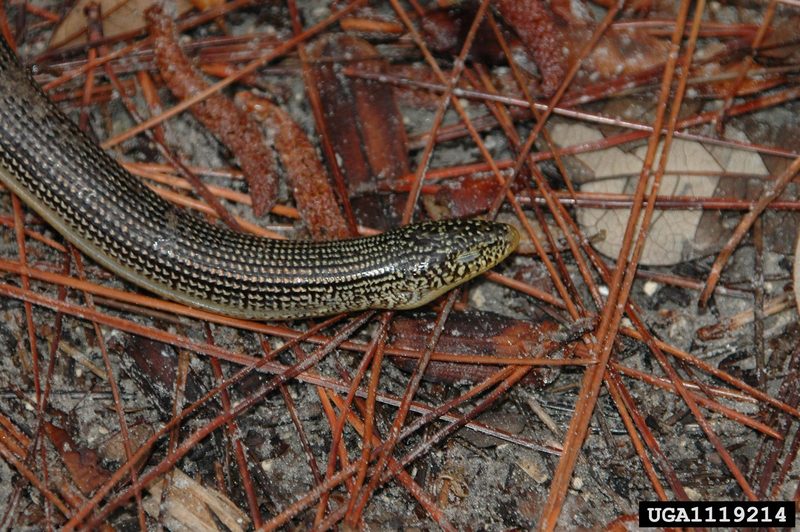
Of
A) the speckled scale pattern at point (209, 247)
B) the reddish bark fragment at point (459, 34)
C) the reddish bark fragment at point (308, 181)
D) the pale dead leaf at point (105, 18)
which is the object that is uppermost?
the reddish bark fragment at point (459, 34)

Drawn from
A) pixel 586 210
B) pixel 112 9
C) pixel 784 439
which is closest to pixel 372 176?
pixel 586 210

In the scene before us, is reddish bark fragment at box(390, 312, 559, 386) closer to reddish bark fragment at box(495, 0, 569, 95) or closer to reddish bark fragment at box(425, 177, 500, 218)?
reddish bark fragment at box(425, 177, 500, 218)

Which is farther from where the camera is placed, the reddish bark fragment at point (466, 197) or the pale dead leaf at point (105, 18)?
the pale dead leaf at point (105, 18)

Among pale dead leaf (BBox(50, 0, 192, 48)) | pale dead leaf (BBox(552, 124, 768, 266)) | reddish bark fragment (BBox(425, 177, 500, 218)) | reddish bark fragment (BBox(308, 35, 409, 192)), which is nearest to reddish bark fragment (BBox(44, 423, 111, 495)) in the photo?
reddish bark fragment (BBox(308, 35, 409, 192))

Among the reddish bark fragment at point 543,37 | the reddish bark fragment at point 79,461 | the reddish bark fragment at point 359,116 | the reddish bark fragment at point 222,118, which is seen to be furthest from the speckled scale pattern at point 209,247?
the reddish bark fragment at point 543,37

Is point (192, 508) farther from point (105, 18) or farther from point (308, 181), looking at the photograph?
point (105, 18)

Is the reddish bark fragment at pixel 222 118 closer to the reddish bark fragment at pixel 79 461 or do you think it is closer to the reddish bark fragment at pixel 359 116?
the reddish bark fragment at pixel 359 116
